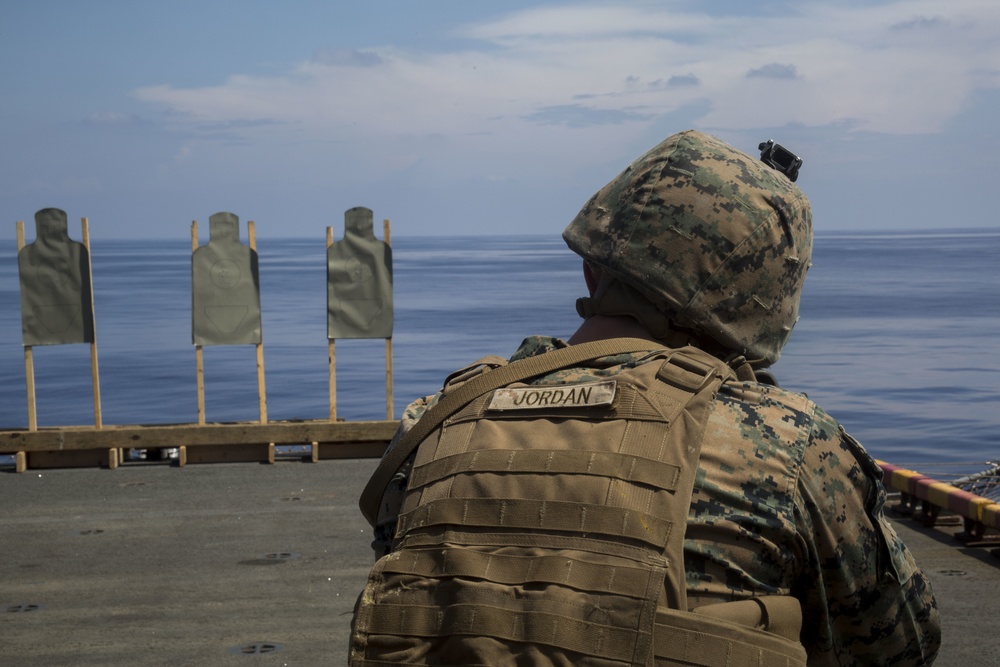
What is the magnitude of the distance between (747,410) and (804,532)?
0.68ft

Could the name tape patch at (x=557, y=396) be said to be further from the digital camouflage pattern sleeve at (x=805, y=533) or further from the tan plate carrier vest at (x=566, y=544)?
the digital camouflage pattern sleeve at (x=805, y=533)

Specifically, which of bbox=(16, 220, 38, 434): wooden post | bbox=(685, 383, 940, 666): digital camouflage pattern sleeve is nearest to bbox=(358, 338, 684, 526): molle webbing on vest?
bbox=(685, 383, 940, 666): digital camouflage pattern sleeve

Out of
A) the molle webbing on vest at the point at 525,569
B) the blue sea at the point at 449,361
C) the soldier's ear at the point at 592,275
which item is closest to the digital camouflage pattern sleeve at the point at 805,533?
the molle webbing on vest at the point at 525,569

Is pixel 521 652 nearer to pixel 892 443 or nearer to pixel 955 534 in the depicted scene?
pixel 955 534

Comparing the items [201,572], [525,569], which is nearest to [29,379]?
[201,572]

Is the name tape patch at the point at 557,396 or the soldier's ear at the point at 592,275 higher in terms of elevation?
the soldier's ear at the point at 592,275

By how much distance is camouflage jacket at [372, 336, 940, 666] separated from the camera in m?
1.72

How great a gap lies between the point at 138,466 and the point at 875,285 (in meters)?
51.9

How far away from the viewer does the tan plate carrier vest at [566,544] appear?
1631 mm

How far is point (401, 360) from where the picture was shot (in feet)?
81.0

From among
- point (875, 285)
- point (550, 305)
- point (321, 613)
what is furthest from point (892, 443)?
point (875, 285)

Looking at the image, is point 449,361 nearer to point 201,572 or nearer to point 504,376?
point 201,572

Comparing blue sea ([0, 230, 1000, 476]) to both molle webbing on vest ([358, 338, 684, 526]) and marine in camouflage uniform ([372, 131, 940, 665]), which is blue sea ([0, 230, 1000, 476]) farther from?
molle webbing on vest ([358, 338, 684, 526])

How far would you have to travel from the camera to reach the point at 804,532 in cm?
174
